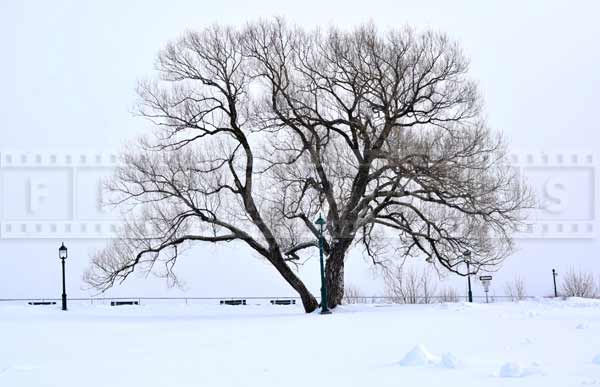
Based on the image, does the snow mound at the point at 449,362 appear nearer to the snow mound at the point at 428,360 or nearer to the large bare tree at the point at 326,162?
the snow mound at the point at 428,360

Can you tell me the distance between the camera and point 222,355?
14.1 metres

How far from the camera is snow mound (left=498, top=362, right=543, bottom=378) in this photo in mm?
10039

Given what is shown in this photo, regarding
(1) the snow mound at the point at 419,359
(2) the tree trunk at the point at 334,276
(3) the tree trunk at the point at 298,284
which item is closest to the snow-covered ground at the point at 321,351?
(1) the snow mound at the point at 419,359

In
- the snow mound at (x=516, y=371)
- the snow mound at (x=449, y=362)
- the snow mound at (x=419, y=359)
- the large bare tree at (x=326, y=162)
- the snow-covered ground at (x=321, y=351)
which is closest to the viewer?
the snow mound at (x=516, y=371)

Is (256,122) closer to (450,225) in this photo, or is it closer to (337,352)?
(450,225)

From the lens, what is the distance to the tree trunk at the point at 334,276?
98.2ft

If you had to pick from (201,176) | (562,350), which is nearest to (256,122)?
(201,176)

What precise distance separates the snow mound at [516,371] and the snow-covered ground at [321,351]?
0.05ft

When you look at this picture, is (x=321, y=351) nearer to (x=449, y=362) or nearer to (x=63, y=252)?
(x=449, y=362)

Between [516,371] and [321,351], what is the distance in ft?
15.6

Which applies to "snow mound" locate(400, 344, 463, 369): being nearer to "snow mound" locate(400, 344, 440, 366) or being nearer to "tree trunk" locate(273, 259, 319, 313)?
"snow mound" locate(400, 344, 440, 366)

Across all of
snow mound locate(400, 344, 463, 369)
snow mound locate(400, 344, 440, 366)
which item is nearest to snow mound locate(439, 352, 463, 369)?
snow mound locate(400, 344, 463, 369)

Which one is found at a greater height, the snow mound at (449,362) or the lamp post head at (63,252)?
the lamp post head at (63,252)

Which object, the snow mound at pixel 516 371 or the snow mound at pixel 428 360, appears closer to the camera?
the snow mound at pixel 516 371
